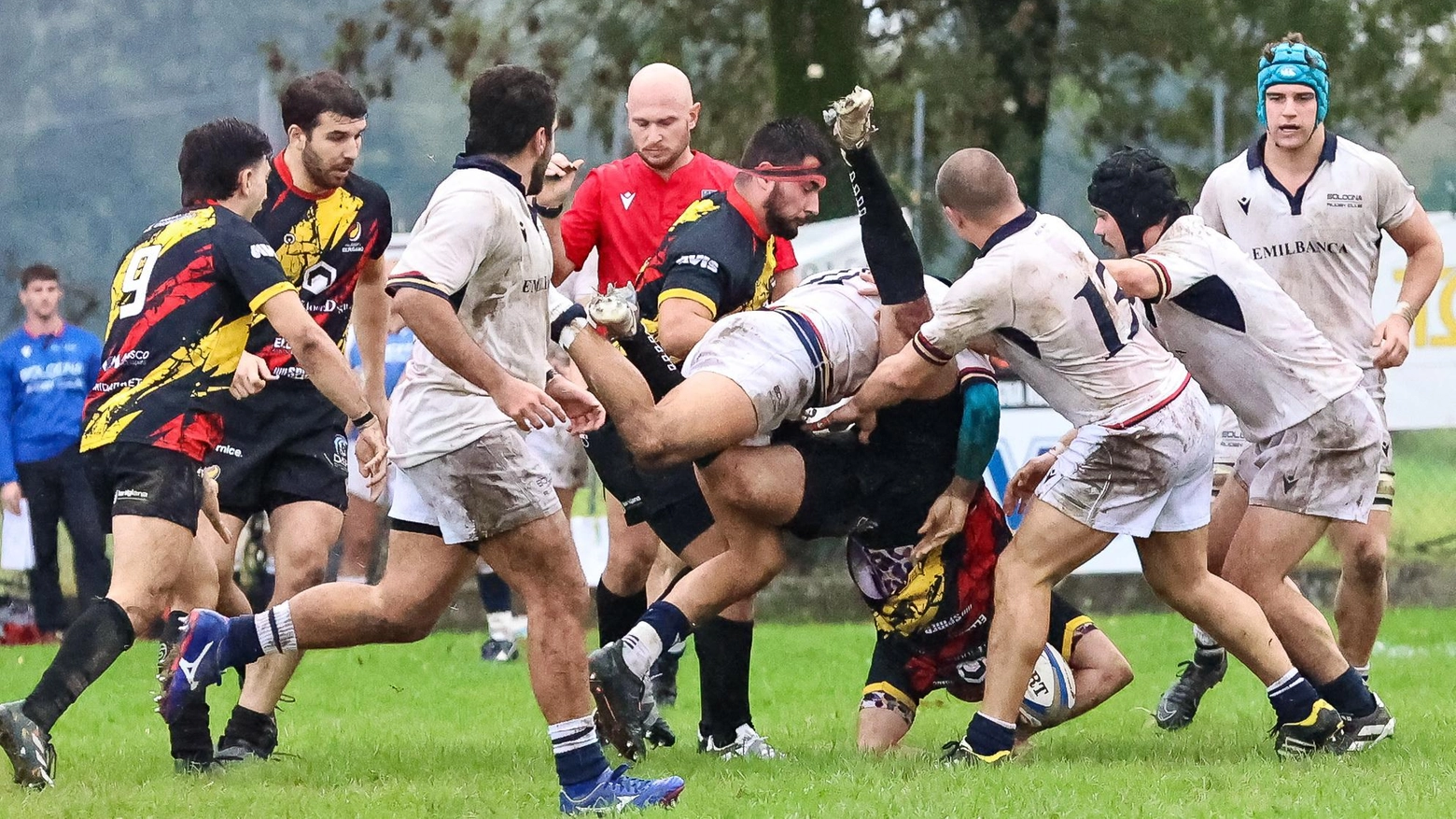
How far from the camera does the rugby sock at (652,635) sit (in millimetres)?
5820

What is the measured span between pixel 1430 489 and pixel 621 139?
701 centimetres

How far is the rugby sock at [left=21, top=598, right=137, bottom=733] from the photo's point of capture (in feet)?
19.1

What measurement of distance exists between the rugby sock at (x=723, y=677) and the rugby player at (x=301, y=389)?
141cm

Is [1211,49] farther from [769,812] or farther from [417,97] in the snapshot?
[769,812]

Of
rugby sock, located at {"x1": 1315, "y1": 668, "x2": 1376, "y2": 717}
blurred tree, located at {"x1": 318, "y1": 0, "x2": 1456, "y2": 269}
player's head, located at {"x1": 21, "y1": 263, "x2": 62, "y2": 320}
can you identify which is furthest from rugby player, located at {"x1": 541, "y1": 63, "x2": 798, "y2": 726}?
blurred tree, located at {"x1": 318, "y1": 0, "x2": 1456, "y2": 269}

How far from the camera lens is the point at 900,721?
6.46 metres

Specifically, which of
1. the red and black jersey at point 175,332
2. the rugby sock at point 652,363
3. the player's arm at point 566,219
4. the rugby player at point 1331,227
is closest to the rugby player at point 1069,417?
the rugby sock at point 652,363

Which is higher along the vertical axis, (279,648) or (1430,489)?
(279,648)

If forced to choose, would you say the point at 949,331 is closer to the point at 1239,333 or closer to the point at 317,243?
the point at 1239,333

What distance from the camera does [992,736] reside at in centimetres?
586

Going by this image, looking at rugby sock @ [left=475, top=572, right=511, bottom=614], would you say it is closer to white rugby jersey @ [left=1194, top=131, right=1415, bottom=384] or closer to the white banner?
white rugby jersey @ [left=1194, top=131, right=1415, bottom=384]

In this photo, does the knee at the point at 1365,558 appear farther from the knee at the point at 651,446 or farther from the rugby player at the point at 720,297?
the knee at the point at 651,446

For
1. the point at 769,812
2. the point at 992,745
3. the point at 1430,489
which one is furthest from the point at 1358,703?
the point at 1430,489

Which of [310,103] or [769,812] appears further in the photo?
[310,103]
